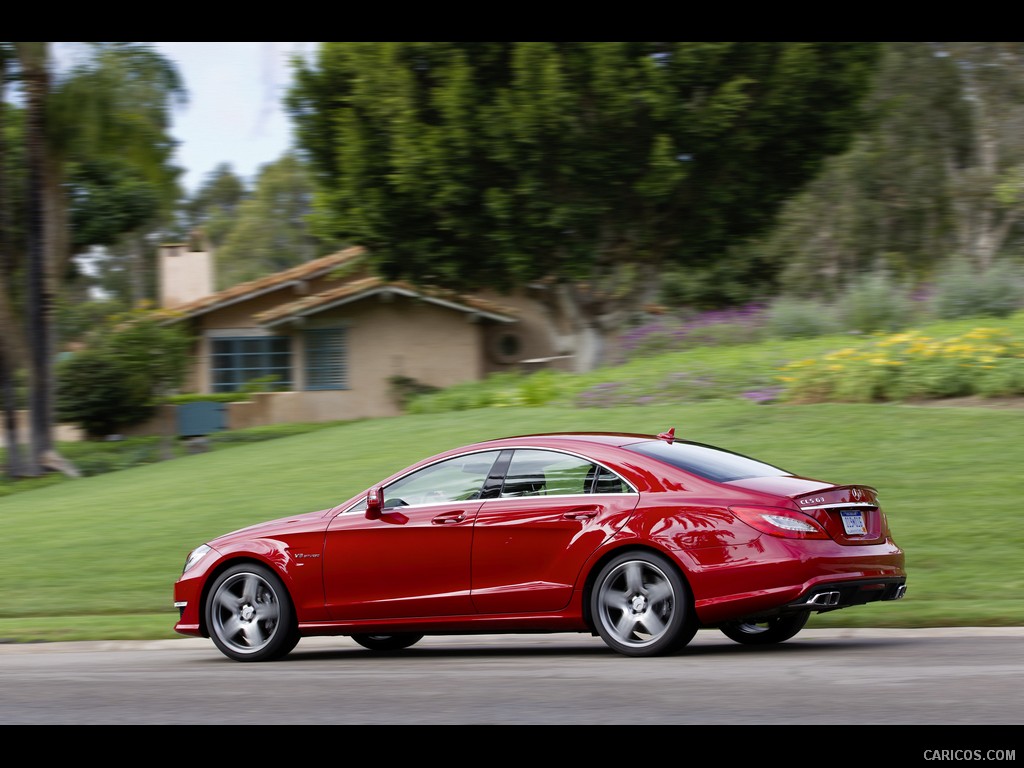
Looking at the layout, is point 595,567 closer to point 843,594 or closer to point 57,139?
point 843,594

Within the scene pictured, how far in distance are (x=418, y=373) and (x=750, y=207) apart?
9.86 meters

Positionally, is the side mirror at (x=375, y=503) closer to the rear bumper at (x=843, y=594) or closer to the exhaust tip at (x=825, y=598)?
the rear bumper at (x=843, y=594)

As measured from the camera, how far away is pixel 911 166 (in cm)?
4512

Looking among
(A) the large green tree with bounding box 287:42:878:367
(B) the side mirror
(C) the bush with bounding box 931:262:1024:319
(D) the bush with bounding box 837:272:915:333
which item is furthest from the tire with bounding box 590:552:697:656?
(A) the large green tree with bounding box 287:42:878:367

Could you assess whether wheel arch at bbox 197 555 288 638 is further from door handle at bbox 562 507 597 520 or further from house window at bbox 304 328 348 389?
house window at bbox 304 328 348 389

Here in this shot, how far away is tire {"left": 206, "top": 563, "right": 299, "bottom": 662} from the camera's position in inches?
365

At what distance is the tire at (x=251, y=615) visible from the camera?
30.5ft

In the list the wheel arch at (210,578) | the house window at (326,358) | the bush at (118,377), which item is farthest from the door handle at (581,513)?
the house window at (326,358)

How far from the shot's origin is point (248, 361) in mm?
36969

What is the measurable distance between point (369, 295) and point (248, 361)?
4.45 metres

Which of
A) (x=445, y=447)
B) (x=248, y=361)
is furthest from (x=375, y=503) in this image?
(x=248, y=361)

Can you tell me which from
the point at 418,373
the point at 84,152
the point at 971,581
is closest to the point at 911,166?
the point at 418,373

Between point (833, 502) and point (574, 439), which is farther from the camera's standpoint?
point (574, 439)
